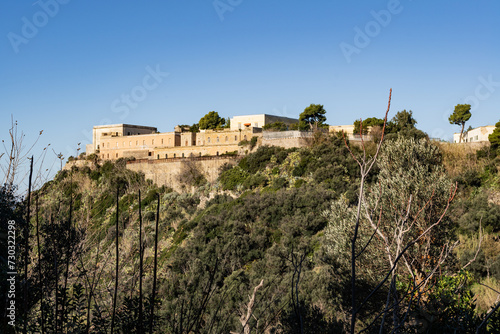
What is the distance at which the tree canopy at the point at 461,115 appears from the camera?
32.9 m

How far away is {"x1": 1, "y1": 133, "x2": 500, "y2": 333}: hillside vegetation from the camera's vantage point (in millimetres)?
5762

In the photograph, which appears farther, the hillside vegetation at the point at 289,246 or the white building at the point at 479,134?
the white building at the point at 479,134

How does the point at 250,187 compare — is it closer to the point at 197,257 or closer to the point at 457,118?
the point at 197,257

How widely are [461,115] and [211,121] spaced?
2157cm

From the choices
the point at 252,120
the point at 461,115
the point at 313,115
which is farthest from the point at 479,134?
the point at 252,120

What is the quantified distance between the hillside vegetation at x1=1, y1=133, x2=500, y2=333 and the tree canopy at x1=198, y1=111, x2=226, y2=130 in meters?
9.85

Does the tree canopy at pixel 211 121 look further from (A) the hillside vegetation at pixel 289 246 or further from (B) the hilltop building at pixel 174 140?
(A) the hillside vegetation at pixel 289 246

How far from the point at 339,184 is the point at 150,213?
12.6 m

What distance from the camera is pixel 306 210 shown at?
2180cm

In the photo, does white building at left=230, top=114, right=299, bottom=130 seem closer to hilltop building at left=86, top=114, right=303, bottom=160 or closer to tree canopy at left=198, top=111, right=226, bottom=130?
hilltop building at left=86, top=114, right=303, bottom=160

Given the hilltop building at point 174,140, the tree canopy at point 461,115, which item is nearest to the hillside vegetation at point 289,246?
the hilltop building at point 174,140

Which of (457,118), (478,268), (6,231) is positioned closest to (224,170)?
(457,118)

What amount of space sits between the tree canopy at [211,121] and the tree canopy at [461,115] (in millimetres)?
20353

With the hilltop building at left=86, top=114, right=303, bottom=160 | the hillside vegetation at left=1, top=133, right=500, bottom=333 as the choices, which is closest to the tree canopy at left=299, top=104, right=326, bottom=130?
the hilltop building at left=86, top=114, right=303, bottom=160
